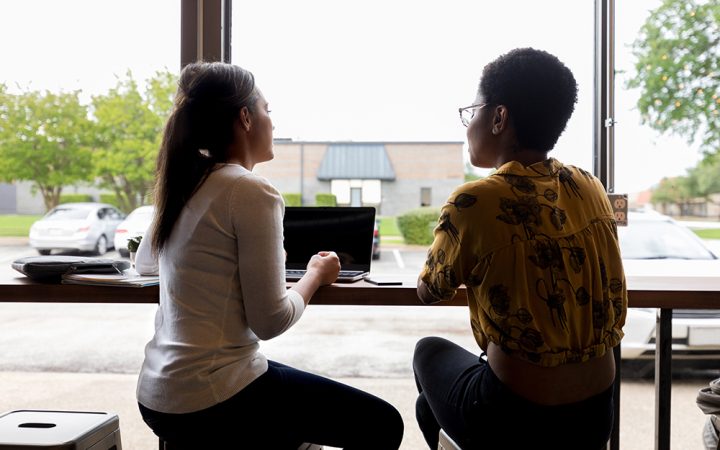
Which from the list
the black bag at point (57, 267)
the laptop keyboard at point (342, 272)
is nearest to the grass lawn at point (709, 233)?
the laptop keyboard at point (342, 272)

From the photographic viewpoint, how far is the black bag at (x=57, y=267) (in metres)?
1.77

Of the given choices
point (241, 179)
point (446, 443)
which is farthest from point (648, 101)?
point (241, 179)

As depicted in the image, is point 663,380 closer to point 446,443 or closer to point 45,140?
point 446,443

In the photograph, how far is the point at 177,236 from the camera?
48.9 inches

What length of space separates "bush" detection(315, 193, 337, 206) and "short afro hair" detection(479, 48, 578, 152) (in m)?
1.55

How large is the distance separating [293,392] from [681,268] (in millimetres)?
2163

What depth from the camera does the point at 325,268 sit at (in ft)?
5.27

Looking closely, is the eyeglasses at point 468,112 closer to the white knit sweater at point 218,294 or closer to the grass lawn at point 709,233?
the white knit sweater at point 218,294

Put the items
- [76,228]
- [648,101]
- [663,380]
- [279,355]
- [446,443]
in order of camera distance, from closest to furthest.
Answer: [446,443] → [663,380] → [648,101] → [76,228] → [279,355]

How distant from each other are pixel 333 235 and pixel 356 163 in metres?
0.88

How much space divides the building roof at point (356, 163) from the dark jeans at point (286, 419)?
5.03ft

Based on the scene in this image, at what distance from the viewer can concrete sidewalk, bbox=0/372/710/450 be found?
2.70 meters

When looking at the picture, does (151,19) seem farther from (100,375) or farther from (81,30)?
(100,375)

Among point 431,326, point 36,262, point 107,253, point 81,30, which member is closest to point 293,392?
point 36,262
